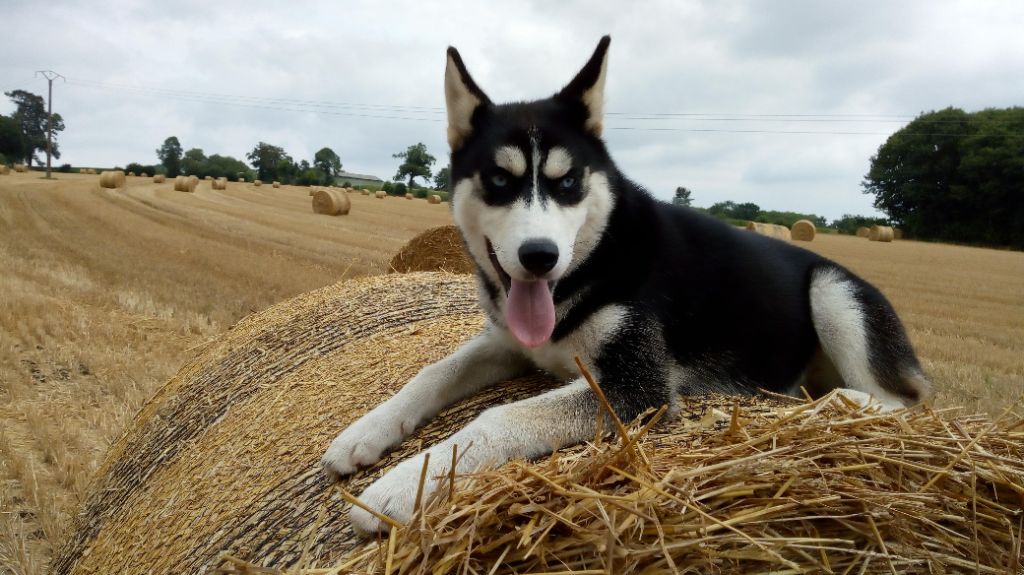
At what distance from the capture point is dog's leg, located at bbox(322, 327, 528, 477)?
7.43 feet

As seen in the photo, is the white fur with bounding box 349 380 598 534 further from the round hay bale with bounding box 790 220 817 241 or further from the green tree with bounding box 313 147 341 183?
the green tree with bounding box 313 147 341 183

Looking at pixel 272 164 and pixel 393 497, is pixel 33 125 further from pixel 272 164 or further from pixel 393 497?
pixel 393 497

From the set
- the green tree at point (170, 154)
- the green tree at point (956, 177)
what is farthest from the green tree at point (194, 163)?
the green tree at point (956, 177)

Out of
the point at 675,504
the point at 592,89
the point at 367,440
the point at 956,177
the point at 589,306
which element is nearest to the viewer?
the point at 675,504

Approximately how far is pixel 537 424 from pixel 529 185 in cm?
83

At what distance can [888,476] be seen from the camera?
1.65 metres

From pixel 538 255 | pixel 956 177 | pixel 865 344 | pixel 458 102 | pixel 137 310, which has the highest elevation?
pixel 956 177

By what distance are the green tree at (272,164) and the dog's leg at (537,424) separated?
219ft

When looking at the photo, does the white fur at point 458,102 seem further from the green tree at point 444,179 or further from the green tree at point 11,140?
the green tree at point 11,140

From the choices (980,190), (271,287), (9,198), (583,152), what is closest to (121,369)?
(271,287)

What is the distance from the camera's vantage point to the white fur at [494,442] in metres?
1.78

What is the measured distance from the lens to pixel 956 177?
42.3m

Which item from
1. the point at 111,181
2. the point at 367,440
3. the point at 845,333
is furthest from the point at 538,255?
the point at 111,181

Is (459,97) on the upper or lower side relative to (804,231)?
upper
